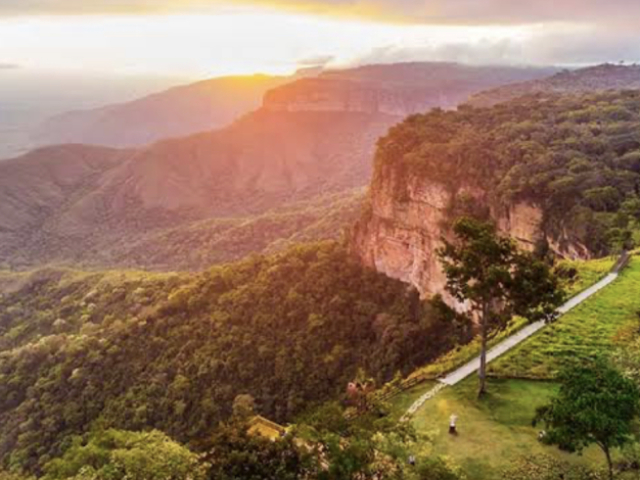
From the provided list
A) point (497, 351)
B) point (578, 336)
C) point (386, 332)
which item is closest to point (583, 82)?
point (386, 332)

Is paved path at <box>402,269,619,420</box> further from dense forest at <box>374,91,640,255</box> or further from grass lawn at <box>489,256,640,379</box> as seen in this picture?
dense forest at <box>374,91,640,255</box>

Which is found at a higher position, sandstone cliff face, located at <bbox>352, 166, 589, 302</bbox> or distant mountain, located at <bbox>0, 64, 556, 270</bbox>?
sandstone cliff face, located at <bbox>352, 166, 589, 302</bbox>

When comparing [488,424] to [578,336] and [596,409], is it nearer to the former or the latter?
[596,409]

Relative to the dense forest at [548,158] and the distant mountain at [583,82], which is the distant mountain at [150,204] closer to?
the distant mountain at [583,82]

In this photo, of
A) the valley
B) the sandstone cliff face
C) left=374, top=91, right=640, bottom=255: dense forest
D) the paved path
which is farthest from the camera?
the sandstone cliff face

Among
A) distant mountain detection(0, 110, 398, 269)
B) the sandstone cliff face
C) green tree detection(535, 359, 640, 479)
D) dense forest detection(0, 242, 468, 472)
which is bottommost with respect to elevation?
distant mountain detection(0, 110, 398, 269)

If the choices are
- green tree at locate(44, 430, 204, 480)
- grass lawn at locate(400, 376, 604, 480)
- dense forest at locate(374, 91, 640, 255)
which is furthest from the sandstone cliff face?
green tree at locate(44, 430, 204, 480)

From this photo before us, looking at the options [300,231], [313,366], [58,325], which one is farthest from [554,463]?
[300,231]
